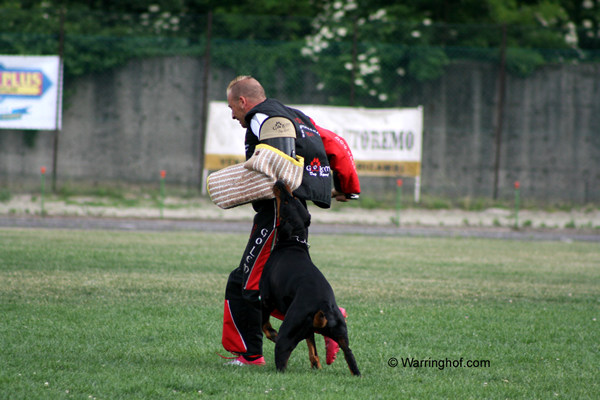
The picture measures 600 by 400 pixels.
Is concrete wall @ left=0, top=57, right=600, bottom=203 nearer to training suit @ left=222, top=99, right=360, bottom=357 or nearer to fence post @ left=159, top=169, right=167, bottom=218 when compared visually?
fence post @ left=159, top=169, right=167, bottom=218

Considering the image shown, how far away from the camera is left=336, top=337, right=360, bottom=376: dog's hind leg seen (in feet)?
15.1

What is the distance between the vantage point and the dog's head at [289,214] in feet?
15.4

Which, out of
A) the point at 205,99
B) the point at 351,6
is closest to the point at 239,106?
the point at 205,99

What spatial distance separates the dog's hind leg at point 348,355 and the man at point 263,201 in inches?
9.9

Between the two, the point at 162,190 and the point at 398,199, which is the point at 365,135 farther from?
the point at 162,190

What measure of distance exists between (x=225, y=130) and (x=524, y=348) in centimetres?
1354

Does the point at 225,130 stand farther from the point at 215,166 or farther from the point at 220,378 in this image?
the point at 220,378

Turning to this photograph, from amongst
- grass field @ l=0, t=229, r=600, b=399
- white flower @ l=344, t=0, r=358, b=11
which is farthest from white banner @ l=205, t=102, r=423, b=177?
grass field @ l=0, t=229, r=600, b=399

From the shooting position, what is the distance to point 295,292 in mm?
4645

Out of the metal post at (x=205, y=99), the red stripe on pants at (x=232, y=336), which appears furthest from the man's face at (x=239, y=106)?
the metal post at (x=205, y=99)

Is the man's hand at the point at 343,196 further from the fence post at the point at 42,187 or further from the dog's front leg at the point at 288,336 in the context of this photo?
the fence post at the point at 42,187

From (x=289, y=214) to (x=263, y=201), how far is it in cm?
24

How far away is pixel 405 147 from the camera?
18547 millimetres

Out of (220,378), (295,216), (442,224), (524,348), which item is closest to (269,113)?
(295,216)
